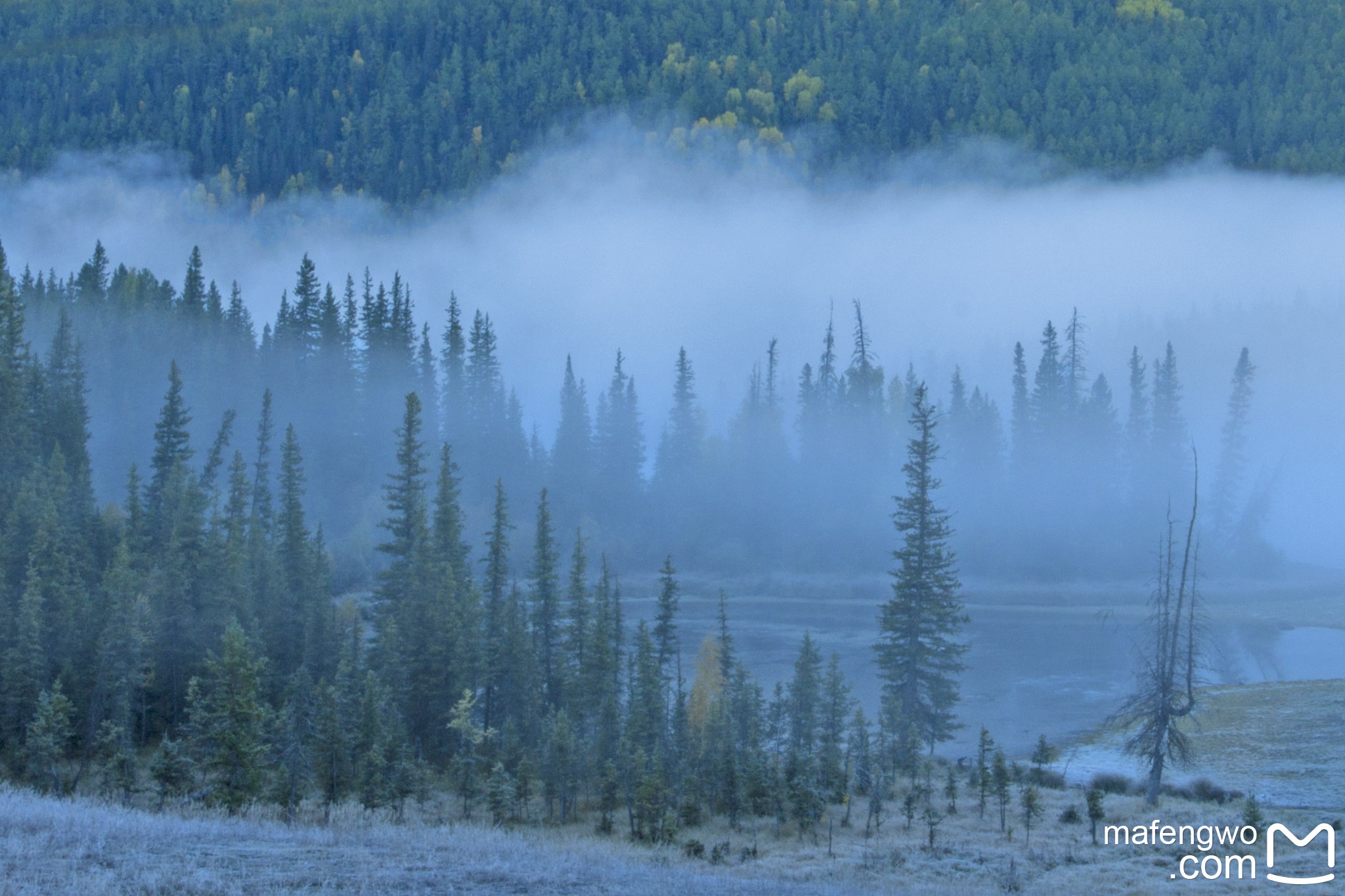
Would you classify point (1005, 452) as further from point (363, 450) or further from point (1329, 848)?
point (1329, 848)

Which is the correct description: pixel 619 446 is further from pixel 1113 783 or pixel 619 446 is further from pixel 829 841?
pixel 829 841

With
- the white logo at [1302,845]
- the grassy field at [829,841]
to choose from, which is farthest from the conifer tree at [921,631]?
the white logo at [1302,845]

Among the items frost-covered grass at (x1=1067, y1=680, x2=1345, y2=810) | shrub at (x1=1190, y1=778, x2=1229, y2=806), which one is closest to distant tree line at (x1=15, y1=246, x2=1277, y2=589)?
frost-covered grass at (x1=1067, y1=680, x2=1345, y2=810)

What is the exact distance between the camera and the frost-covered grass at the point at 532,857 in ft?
55.8

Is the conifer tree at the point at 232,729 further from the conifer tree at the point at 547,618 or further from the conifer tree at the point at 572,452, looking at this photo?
the conifer tree at the point at 572,452

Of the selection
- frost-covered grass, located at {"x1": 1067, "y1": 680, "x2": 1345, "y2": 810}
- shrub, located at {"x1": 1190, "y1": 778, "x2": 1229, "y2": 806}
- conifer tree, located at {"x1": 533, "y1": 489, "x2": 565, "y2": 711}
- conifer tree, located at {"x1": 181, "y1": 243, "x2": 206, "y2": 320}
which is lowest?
frost-covered grass, located at {"x1": 1067, "y1": 680, "x2": 1345, "y2": 810}

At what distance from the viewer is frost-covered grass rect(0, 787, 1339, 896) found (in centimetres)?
1700

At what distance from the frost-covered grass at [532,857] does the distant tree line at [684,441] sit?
73.7 meters

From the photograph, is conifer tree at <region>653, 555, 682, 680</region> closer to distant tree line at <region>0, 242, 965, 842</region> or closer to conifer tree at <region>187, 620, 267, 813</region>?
distant tree line at <region>0, 242, 965, 842</region>

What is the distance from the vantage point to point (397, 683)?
43406 millimetres

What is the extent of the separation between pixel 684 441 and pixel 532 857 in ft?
356

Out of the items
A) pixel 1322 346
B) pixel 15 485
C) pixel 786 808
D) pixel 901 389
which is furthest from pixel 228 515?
pixel 1322 346

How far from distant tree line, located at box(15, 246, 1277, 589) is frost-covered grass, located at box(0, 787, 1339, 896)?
73.7 m

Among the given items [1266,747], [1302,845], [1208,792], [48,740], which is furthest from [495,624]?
[1266,747]
